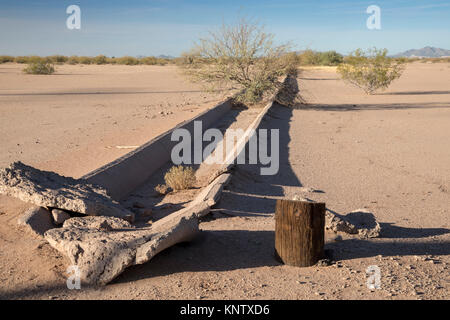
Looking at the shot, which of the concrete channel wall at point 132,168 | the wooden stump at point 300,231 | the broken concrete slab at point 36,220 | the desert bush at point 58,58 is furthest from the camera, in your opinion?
the desert bush at point 58,58

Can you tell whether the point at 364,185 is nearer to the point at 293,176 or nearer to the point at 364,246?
the point at 293,176

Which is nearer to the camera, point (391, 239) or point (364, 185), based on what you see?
point (391, 239)

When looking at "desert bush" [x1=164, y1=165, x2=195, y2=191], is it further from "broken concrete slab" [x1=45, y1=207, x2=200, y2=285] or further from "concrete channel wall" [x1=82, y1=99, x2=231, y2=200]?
"broken concrete slab" [x1=45, y1=207, x2=200, y2=285]

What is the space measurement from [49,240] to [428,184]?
672cm

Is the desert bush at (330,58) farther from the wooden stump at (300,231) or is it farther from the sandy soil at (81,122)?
the wooden stump at (300,231)

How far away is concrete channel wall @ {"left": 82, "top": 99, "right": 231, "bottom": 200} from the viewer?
8.01 m

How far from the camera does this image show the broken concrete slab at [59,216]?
6082 mm

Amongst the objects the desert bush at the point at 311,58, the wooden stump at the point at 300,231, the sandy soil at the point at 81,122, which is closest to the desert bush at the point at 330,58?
the desert bush at the point at 311,58

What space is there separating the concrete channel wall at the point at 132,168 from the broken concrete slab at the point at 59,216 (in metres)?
1.50

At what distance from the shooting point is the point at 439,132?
1491 cm

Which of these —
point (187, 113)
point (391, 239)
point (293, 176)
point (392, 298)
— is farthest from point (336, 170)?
point (187, 113)

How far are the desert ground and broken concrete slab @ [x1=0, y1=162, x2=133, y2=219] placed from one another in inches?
16.2

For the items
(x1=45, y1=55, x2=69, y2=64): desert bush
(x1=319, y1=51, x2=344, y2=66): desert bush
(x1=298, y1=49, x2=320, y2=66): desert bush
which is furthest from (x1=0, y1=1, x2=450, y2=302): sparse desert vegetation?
(x1=45, y1=55, x2=69, y2=64): desert bush

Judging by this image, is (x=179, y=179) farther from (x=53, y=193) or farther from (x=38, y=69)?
(x=38, y=69)
